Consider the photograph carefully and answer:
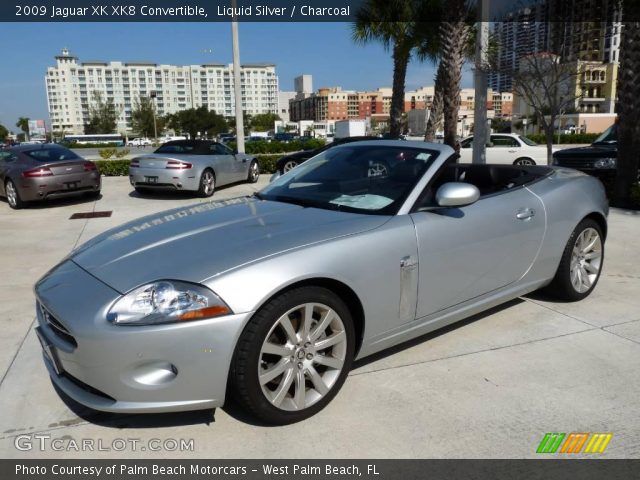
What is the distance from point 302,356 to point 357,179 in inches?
60.3

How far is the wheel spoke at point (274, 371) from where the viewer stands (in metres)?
2.56

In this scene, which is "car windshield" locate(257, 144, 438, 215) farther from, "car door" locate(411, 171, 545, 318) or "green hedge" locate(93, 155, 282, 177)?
"green hedge" locate(93, 155, 282, 177)

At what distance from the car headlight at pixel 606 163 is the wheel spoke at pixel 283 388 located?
10.3 metres

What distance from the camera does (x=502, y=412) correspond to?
2.84m

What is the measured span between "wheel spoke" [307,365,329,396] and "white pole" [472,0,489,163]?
9737mm

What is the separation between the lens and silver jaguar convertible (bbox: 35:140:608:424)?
7.88ft

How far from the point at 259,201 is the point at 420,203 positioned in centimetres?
121

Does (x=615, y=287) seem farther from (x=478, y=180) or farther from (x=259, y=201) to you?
(x=259, y=201)

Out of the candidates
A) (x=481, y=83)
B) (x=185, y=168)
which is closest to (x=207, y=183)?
(x=185, y=168)

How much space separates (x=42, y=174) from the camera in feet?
33.8
